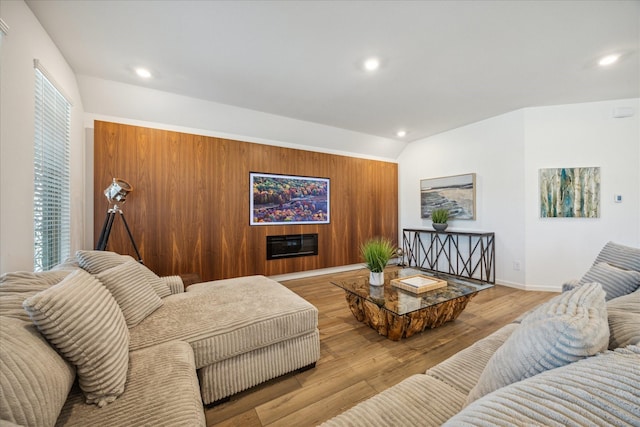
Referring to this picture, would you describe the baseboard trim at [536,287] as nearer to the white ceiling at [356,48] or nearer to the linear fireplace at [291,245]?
the white ceiling at [356,48]

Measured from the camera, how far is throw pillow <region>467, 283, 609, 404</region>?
60 centimetres

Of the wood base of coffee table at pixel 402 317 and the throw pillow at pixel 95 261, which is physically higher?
the throw pillow at pixel 95 261

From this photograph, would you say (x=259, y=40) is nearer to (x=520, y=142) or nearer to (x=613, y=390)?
(x=613, y=390)

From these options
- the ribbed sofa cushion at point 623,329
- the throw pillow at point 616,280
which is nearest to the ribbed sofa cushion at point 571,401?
the ribbed sofa cushion at point 623,329

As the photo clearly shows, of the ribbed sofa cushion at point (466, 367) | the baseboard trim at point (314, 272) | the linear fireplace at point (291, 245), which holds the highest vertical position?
the linear fireplace at point (291, 245)

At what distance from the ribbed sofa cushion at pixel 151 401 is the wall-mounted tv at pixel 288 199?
2.73 metres

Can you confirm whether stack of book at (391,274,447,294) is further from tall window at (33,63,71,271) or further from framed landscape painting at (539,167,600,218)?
tall window at (33,63,71,271)

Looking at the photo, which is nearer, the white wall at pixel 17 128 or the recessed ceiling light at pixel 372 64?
the white wall at pixel 17 128

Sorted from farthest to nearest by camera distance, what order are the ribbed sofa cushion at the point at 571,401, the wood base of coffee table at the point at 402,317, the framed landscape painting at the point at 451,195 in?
the framed landscape painting at the point at 451,195, the wood base of coffee table at the point at 402,317, the ribbed sofa cushion at the point at 571,401

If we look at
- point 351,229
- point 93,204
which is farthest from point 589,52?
point 93,204

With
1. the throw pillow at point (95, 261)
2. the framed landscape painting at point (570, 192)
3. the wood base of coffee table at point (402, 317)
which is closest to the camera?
the throw pillow at point (95, 261)

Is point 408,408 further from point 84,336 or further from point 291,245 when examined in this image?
point 291,245

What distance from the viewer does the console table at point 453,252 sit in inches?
150

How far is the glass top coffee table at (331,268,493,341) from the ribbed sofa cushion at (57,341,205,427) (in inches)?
53.5
